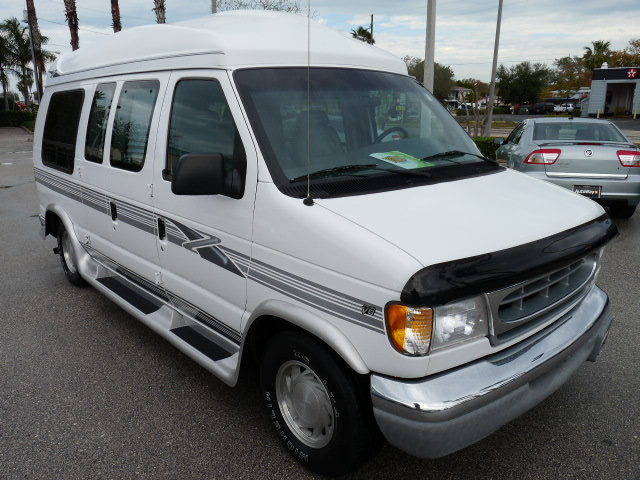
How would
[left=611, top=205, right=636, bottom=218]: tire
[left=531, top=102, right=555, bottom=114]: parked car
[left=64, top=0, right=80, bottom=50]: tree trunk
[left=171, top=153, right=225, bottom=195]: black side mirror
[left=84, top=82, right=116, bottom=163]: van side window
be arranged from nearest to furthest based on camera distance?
1. [left=171, top=153, right=225, bottom=195]: black side mirror
2. [left=84, top=82, right=116, bottom=163]: van side window
3. [left=611, top=205, right=636, bottom=218]: tire
4. [left=64, top=0, right=80, bottom=50]: tree trunk
5. [left=531, top=102, right=555, bottom=114]: parked car

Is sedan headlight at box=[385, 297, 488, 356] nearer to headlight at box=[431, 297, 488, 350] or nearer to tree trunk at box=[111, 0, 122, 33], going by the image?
headlight at box=[431, 297, 488, 350]

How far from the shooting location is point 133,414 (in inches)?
135

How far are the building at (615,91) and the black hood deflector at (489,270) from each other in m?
52.1

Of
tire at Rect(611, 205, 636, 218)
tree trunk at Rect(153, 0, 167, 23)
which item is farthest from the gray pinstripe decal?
tree trunk at Rect(153, 0, 167, 23)

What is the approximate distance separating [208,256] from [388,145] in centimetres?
124

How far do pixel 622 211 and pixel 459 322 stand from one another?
24.1 ft

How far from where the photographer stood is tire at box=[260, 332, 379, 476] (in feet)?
8.13

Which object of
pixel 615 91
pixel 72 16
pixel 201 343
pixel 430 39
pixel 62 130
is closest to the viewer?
pixel 201 343

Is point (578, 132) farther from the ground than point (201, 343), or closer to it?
farther from the ground

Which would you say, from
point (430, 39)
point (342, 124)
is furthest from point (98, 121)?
point (430, 39)

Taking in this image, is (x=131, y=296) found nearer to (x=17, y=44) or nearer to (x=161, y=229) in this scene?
(x=161, y=229)

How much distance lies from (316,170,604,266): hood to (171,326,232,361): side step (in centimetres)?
123

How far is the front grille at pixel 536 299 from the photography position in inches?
93.0

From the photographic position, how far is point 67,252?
566cm
